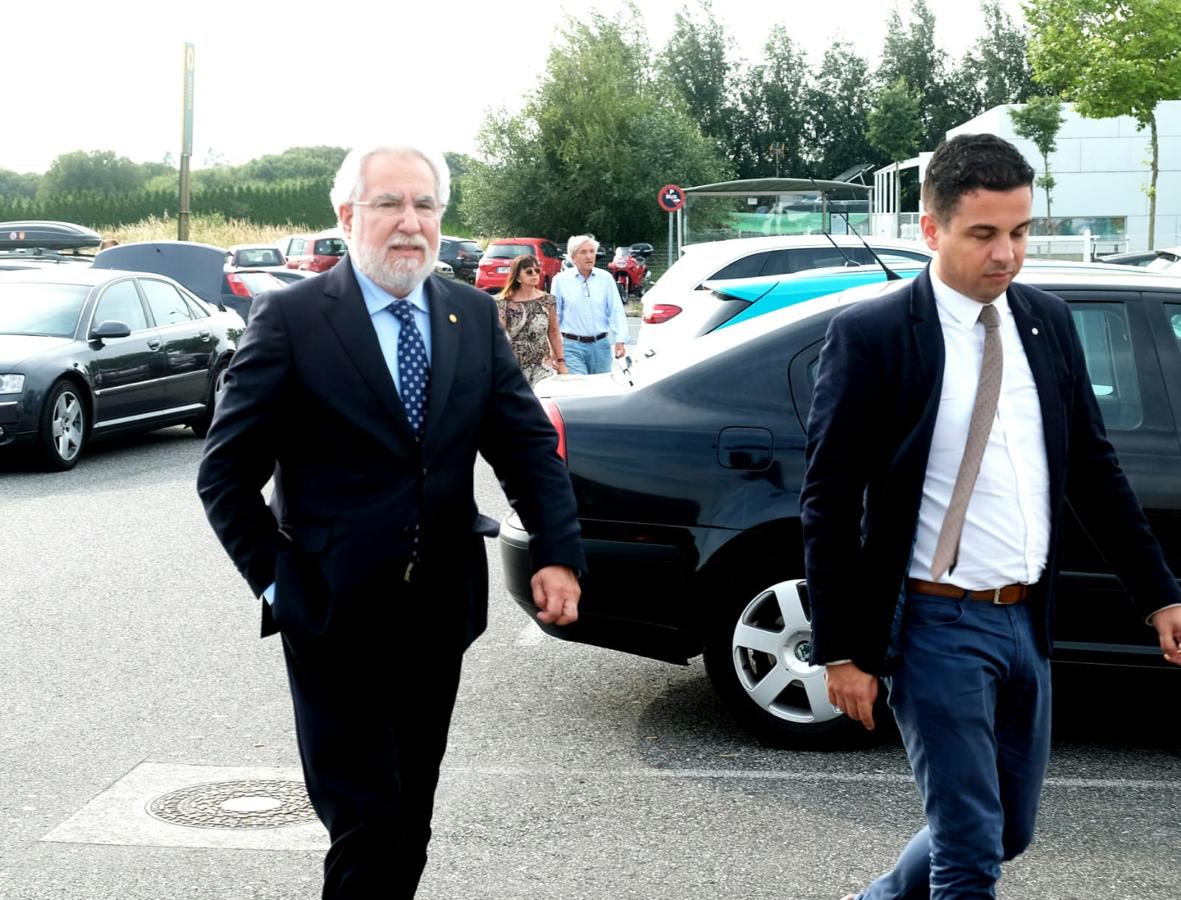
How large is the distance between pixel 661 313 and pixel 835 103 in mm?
93305

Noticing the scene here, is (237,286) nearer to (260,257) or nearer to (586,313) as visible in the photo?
(586,313)

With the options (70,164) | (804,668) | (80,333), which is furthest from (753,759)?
(70,164)

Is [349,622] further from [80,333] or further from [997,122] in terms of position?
[997,122]

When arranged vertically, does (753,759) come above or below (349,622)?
below

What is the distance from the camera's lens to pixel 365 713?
3.22 meters

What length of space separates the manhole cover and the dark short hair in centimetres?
282

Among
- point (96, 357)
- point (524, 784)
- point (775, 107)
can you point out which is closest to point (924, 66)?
point (775, 107)

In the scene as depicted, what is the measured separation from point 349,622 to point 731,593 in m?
2.56

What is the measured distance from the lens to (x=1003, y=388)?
2996 mm

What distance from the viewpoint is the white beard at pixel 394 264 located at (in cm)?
325

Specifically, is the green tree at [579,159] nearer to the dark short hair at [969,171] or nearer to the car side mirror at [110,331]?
the car side mirror at [110,331]

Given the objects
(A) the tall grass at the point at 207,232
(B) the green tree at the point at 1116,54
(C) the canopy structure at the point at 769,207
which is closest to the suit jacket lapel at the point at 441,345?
(C) the canopy structure at the point at 769,207

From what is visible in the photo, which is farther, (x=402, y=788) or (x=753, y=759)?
(x=753, y=759)

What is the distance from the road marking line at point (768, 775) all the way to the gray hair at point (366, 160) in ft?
8.19
